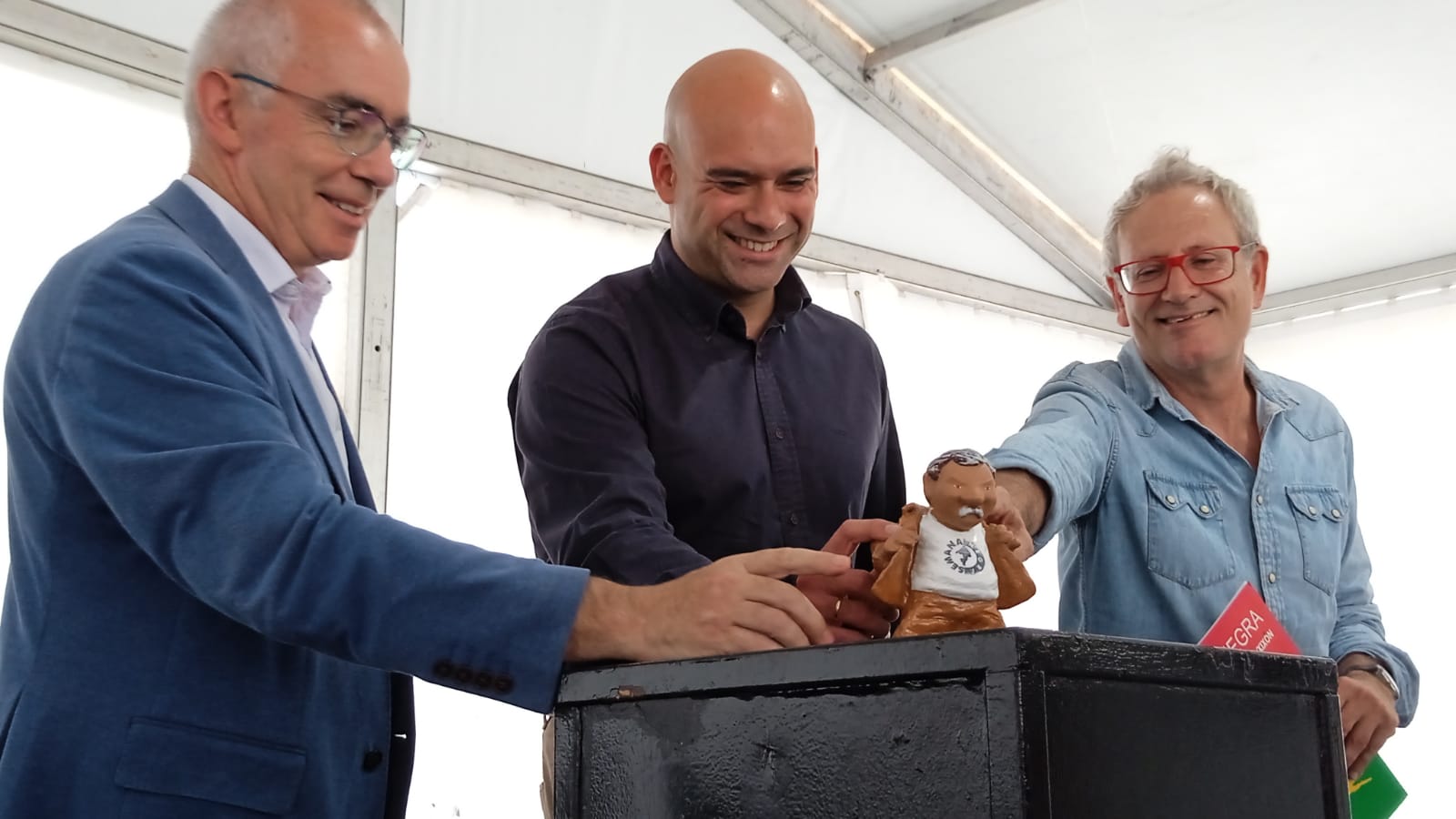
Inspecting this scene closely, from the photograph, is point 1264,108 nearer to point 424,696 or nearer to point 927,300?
point 927,300

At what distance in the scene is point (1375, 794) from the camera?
1.57m

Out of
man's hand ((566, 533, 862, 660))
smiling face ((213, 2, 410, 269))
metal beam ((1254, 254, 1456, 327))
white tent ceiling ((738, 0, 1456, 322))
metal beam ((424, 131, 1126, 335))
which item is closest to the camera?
man's hand ((566, 533, 862, 660))

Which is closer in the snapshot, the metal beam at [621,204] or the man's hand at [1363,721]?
the man's hand at [1363,721]

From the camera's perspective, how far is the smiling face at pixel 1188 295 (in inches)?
73.7

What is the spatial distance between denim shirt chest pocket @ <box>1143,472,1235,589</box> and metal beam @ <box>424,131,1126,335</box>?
8.09 feet

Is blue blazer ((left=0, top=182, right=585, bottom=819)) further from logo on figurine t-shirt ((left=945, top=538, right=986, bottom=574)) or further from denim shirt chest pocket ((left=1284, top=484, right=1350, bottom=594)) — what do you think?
denim shirt chest pocket ((left=1284, top=484, right=1350, bottom=594))

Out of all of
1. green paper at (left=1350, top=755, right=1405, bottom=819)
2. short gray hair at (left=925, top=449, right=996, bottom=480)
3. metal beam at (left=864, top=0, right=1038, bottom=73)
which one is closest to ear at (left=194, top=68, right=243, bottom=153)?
short gray hair at (left=925, top=449, right=996, bottom=480)

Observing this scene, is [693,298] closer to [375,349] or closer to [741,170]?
[741,170]

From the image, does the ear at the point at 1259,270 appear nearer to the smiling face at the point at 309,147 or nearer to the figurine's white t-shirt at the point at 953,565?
the figurine's white t-shirt at the point at 953,565

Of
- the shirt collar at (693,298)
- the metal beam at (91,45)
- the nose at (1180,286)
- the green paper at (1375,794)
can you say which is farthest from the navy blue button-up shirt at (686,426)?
the metal beam at (91,45)

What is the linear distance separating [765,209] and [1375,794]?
1.07m

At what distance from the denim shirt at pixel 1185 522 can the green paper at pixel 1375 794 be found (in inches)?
9.0

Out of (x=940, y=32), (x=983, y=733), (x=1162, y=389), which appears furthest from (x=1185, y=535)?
(x=940, y=32)

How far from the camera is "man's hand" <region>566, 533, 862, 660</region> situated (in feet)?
3.54
